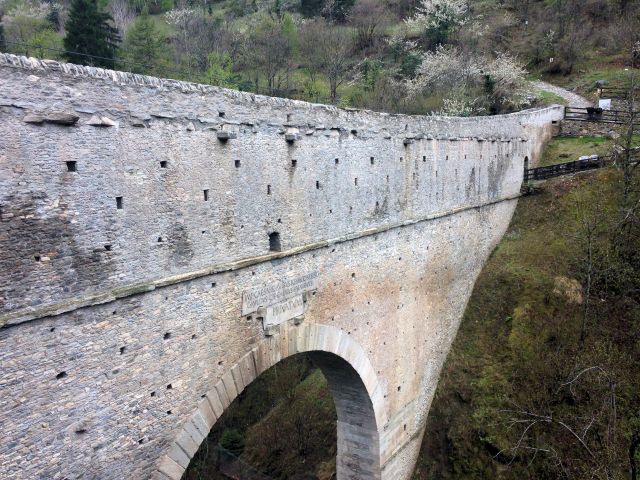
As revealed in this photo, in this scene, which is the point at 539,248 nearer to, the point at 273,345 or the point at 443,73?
the point at 273,345

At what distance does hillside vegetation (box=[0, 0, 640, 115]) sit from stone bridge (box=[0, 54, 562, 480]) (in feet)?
59.1

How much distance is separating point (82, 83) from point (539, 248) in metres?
16.1

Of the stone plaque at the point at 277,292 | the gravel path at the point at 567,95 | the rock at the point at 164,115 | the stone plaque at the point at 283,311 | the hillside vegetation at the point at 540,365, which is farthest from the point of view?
the gravel path at the point at 567,95

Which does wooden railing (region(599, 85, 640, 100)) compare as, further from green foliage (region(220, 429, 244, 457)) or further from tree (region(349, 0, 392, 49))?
green foliage (region(220, 429, 244, 457))

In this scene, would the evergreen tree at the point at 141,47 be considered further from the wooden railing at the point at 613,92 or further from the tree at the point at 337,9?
the wooden railing at the point at 613,92

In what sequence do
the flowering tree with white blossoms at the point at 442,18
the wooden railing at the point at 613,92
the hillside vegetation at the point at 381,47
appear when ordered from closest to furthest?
the wooden railing at the point at 613,92
the hillside vegetation at the point at 381,47
the flowering tree with white blossoms at the point at 442,18

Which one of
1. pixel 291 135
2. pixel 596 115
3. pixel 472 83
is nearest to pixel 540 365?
pixel 291 135

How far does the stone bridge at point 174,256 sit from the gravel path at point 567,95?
18653 mm

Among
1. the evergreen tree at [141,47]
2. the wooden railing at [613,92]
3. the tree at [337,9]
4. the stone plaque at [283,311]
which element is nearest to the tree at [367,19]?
the tree at [337,9]

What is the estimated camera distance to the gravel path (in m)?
27.4

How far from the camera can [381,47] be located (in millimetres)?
40188

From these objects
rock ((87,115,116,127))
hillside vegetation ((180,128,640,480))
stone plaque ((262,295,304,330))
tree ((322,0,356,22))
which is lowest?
hillside vegetation ((180,128,640,480))

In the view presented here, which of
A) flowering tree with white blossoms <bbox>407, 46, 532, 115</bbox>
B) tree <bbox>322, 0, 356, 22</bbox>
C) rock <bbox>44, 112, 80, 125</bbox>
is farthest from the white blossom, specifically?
rock <bbox>44, 112, 80, 125</bbox>

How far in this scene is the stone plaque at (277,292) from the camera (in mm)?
8859
